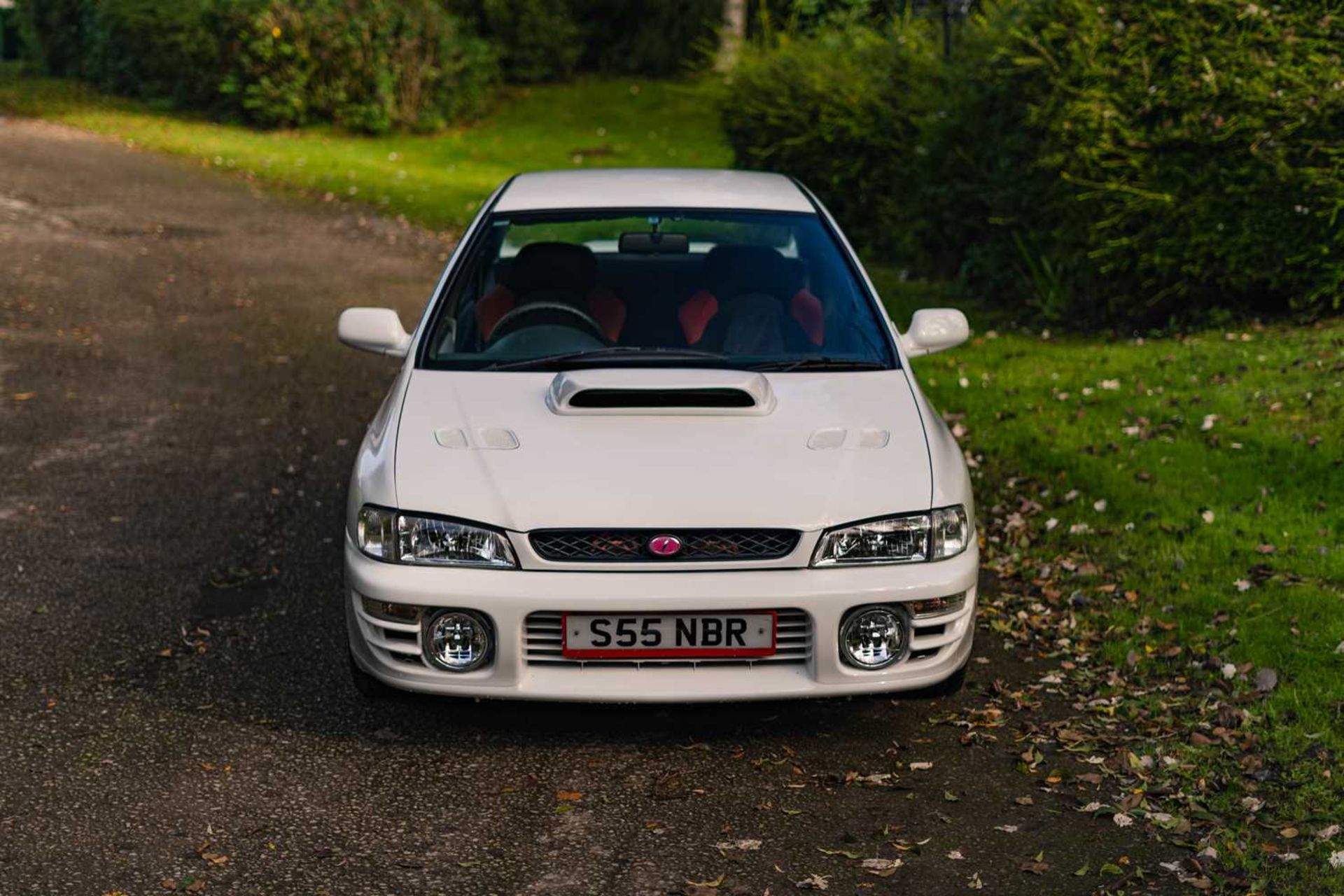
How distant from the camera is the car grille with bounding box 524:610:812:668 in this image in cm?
458

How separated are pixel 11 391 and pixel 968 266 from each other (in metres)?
7.18

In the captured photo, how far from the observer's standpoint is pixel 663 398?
5109 mm

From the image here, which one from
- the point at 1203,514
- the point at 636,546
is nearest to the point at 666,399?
the point at 636,546

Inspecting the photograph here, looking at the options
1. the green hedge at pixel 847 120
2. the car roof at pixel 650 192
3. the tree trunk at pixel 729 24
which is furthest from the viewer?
the tree trunk at pixel 729 24

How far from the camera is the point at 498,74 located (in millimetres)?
31281

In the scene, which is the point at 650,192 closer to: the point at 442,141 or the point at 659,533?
the point at 659,533

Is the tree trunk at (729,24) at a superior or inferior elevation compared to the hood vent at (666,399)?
inferior

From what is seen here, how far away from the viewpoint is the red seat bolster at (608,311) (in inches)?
237

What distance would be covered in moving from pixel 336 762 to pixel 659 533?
1261 millimetres

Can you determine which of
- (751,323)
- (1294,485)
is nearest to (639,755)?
(751,323)

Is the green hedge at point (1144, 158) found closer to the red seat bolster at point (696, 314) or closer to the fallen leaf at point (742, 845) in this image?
the red seat bolster at point (696, 314)

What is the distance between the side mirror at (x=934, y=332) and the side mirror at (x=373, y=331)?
1.88 meters

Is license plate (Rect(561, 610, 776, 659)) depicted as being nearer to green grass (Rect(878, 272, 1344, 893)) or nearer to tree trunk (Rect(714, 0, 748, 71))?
green grass (Rect(878, 272, 1344, 893))

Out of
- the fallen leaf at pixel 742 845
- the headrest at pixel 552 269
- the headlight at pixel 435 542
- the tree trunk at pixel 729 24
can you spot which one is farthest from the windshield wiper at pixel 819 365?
the tree trunk at pixel 729 24
